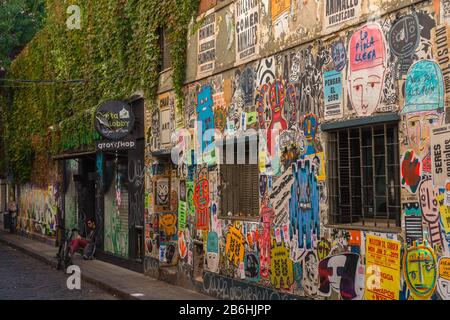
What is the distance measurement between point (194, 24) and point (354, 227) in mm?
6596

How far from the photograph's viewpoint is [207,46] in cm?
1348

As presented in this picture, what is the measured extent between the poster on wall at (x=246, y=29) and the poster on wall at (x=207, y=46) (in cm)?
105

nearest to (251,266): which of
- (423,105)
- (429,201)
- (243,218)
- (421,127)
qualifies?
(243,218)

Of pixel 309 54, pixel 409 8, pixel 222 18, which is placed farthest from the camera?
pixel 222 18

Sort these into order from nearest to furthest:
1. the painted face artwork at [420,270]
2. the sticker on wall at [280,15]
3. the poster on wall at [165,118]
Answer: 1. the painted face artwork at [420,270]
2. the sticker on wall at [280,15]
3. the poster on wall at [165,118]

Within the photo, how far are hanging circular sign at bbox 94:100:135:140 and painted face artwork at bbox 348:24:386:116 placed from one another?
8.56m

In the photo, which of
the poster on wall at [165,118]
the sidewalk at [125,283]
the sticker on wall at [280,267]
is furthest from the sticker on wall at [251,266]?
the poster on wall at [165,118]

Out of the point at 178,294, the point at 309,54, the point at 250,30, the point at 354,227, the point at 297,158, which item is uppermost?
the point at 250,30

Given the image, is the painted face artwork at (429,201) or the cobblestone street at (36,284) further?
the cobblestone street at (36,284)

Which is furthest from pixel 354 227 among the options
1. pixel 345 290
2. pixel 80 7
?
pixel 80 7

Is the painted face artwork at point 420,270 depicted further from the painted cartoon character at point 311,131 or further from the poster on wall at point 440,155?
the painted cartoon character at point 311,131

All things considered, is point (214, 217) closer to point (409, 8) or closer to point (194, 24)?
point (194, 24)

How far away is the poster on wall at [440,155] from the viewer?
731 centimetres

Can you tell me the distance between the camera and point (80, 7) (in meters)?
21.9
